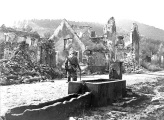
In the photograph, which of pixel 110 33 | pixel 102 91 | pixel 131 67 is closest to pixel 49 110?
pixel 102 91

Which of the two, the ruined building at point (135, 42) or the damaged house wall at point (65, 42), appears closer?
the damaged house wall at point (65, 42)

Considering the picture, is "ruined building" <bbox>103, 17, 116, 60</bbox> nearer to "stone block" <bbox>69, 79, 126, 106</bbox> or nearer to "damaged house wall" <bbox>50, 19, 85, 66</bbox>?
"damaged house wall" <bbox>50, 19, 85, 66</bbox>

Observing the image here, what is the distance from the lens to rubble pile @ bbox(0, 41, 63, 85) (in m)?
12.8

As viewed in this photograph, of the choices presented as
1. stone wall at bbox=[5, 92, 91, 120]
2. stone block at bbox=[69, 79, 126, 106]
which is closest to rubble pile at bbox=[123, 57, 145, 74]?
stone block at bbox=[69, 79, 126, 106]

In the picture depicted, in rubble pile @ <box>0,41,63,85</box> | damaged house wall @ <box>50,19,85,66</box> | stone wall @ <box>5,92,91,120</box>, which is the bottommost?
stone wall @ <box>5,92,91,120</box>

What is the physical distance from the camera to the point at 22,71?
14.2 metres

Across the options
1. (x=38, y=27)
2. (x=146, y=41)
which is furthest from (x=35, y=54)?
(x=38, y=27)

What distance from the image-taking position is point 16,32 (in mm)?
24172

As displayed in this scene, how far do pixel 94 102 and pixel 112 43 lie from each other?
23.4m

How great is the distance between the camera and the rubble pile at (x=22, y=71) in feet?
42.2

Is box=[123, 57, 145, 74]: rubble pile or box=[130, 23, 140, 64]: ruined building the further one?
box=[130, 23, 140, 64]: ruined building

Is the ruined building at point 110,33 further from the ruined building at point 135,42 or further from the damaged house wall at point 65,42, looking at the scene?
the damaged house wall at point 65,42

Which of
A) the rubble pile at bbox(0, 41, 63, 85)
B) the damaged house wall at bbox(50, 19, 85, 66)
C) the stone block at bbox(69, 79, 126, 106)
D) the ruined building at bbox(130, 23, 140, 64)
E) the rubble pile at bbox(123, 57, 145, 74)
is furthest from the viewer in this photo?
the ruined building at bbox(130, 23, 140, 64)

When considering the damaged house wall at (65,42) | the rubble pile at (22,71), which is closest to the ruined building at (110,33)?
the damaged house wall at (65,42)
